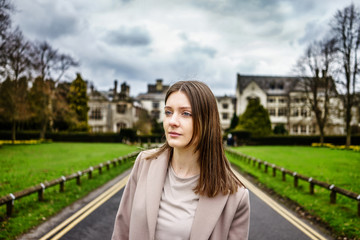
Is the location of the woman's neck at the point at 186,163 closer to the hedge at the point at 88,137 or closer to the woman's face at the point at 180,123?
the woman's face at the point at 180,123

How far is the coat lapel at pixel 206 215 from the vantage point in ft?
6.30

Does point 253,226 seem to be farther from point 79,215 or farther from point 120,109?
point 120,109

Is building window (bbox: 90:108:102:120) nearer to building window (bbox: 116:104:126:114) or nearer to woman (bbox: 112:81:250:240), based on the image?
building window (bbox: 116:104:126:114)

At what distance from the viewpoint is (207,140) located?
6.71ft

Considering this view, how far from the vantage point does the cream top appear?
78.5 inches

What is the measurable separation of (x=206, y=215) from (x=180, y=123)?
0.63 meters

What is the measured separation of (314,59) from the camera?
120 ft

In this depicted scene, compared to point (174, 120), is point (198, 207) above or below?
below

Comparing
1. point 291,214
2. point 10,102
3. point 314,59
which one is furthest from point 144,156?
point 314,59

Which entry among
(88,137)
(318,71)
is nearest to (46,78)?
(88,137)

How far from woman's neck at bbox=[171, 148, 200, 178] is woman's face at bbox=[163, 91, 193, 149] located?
18cm

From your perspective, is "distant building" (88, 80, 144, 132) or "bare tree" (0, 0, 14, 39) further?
"distant building" (88, 80, 144, 132)

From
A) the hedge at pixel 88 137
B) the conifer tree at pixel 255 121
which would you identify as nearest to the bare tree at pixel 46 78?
the hedge at pixel 88 137

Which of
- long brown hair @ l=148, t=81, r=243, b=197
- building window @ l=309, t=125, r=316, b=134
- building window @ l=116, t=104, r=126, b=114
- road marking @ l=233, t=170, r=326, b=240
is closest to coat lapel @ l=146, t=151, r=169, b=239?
long brown hair @ l=148, t=81, r=243, b=197
